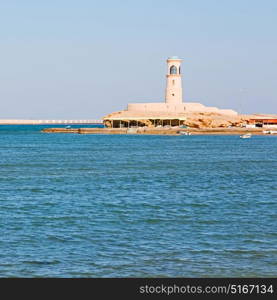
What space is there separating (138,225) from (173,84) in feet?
408

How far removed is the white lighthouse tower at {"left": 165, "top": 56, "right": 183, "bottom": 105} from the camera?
147 metres

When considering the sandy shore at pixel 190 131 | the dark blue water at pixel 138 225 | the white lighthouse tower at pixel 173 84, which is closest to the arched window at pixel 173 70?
the white lighthouse tower at pixel 173 84

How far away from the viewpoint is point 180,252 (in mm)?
19688

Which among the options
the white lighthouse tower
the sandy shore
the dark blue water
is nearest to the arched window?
the white lighthouse tower

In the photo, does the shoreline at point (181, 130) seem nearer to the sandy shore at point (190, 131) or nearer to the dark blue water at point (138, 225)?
the sandy shore at point (190, 131)

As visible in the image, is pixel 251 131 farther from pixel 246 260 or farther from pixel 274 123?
pixel 246 260

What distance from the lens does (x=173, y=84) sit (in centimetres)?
14725

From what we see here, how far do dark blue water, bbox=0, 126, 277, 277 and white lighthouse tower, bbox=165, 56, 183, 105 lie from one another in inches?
4033

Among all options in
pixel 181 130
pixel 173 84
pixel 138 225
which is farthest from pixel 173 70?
pixel 138 225

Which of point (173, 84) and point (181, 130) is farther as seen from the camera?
point (173, 84)

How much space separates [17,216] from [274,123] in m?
137

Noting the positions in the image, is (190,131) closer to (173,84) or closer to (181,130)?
(181,130)

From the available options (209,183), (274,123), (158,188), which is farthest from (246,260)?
(274,123)

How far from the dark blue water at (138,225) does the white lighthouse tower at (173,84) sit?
102436mm
